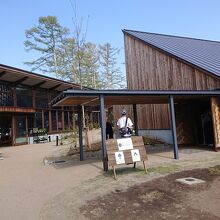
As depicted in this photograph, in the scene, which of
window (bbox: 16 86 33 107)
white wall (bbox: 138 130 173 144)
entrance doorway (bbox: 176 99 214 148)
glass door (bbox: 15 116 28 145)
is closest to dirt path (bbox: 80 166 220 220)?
entrance doorway (bbox: 176 99 214 148)

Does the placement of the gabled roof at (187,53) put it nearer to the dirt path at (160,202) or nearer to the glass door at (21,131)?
the dirt path at (160,202)

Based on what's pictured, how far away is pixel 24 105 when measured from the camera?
73.6 ft

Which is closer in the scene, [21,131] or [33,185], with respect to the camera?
[33,185]

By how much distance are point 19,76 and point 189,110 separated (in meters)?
14.1

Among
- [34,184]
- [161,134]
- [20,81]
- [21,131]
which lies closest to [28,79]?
[20,81]

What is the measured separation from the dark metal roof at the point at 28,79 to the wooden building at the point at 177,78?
8.04 m

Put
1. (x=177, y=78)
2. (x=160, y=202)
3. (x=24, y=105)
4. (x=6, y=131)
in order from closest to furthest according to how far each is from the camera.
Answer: (x=160, y=202) < (x=177, y=78) < (x=6, y=131) < (x=24, y=105)

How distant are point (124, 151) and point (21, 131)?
54.3 ft

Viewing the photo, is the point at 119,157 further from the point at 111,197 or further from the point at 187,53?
the point at 187,53

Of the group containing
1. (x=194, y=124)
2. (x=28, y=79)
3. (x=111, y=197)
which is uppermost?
(x=28, y=79)

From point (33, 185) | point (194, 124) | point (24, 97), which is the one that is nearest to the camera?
point (33, 185)

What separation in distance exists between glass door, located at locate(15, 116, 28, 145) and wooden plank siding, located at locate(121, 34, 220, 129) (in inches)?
390

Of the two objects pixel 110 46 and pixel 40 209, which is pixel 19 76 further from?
pixel 110 46

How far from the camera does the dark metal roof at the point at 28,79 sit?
19.6m
